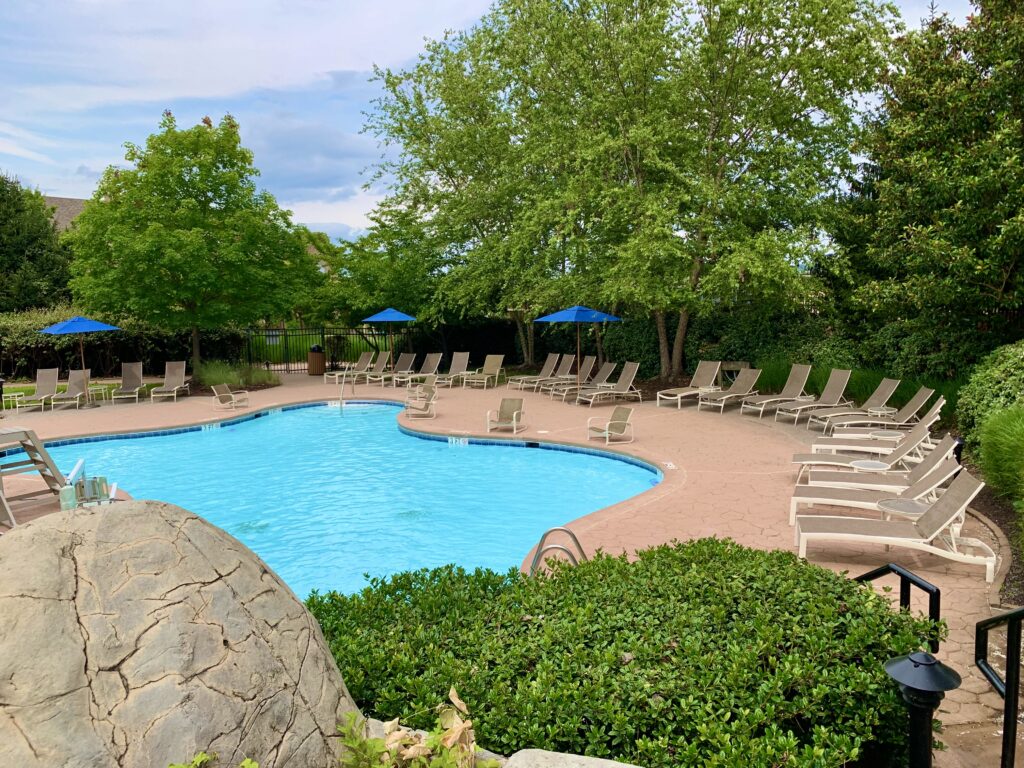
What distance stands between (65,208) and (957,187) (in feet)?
189

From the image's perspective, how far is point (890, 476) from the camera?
8406mm

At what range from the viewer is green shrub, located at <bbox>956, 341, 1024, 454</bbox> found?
902 cm

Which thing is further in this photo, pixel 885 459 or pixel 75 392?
pixel 75 392

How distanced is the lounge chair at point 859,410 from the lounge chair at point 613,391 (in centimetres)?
507

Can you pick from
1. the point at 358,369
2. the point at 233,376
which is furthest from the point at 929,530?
the point at 233,376

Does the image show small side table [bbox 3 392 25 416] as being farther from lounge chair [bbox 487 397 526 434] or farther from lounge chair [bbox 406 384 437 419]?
lounge chair [bbox 487 397 526 434]

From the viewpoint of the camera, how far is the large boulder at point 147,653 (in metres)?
2.15

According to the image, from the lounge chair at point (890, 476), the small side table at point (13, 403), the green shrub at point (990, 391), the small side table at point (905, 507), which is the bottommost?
the small side table at point (13, 403)

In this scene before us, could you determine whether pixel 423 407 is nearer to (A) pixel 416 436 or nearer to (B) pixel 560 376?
(A) pixel 416 436

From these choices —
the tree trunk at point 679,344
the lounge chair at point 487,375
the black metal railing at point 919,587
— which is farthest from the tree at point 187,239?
the black metal railing at point 919,587

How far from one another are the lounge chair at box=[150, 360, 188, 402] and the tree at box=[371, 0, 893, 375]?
35.1 ft

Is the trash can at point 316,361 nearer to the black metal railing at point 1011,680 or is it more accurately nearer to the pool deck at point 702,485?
the pool deck at point 702,485

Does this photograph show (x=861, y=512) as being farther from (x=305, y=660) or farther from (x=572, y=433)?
(x=305, y=660)

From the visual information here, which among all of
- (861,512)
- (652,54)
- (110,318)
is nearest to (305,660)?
(861,512)
